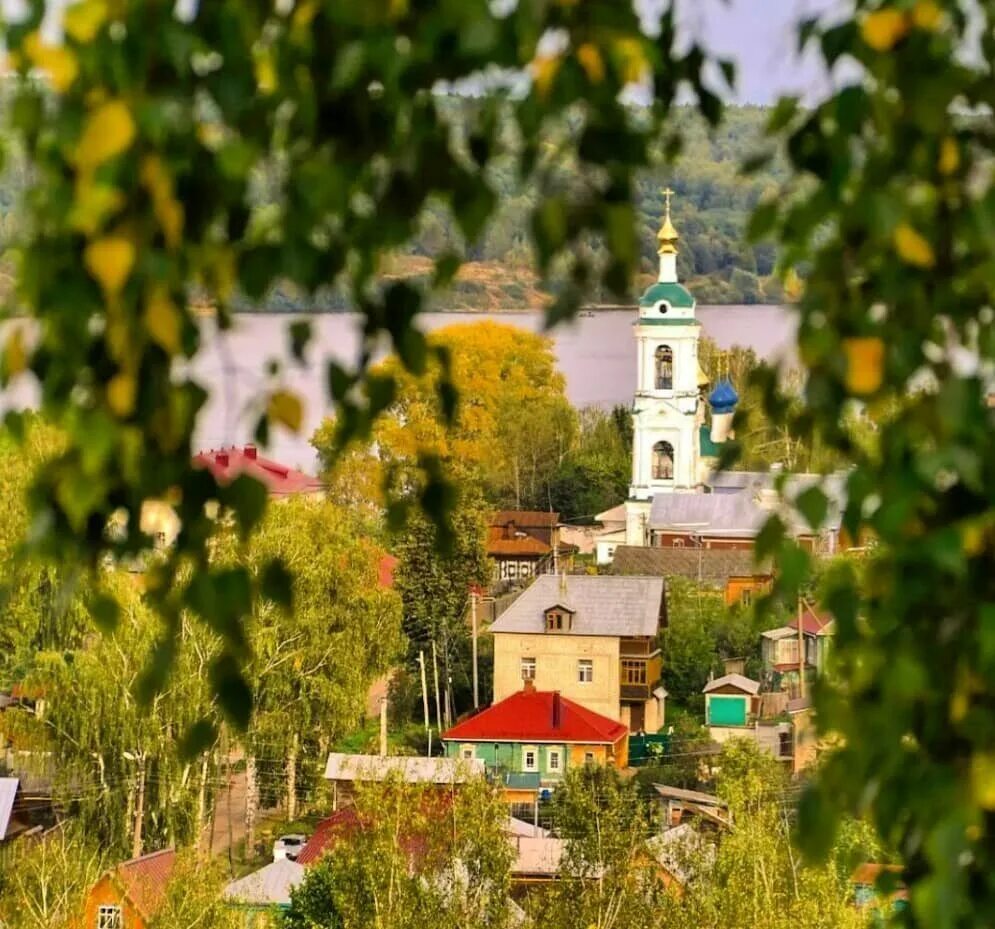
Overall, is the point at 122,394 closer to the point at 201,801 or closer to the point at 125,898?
the point at 125,898

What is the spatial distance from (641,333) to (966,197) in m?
24.3

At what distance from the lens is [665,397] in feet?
83.1

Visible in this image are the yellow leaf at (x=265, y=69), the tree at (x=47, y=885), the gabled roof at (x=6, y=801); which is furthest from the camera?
the gabled roof at (x=6, y=801)

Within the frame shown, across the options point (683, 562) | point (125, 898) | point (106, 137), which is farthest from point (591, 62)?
point (683, 562)

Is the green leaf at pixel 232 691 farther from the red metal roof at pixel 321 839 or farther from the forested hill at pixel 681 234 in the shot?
the red metal roof at pixel 321 839

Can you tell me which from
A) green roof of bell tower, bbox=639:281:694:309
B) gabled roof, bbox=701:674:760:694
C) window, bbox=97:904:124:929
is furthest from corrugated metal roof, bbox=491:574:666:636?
window, bbox=97:904:124:929

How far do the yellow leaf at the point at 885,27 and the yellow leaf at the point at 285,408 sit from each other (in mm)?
355

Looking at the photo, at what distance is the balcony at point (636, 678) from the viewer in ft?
59.8

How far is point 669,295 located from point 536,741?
967 centimetres

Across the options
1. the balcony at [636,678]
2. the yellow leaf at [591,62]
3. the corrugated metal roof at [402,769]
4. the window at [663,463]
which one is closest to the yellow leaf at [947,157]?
the yellow leaf at [591,62]

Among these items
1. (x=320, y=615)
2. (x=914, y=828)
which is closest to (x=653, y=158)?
(x=914, y=828)

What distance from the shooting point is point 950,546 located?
0.94m

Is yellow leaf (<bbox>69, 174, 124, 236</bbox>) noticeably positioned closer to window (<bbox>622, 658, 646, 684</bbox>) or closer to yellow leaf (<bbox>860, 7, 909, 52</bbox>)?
yellow leaf (<bbox>860, 7, 909, 52</bbox>)

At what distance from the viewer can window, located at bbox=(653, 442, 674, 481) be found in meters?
25.9
